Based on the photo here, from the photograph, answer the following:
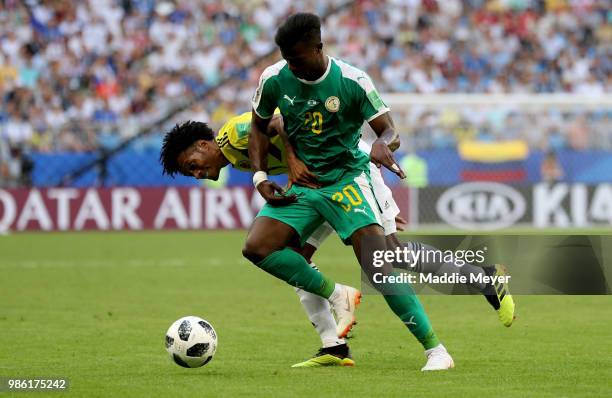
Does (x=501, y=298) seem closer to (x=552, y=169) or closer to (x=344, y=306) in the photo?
(x=344, y=306)

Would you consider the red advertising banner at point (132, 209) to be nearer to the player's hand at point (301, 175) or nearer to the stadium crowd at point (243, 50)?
the stadium crowd at point (243, 50)

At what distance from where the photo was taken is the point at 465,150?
23.4 meters

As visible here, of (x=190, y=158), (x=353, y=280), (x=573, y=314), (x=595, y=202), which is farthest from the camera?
(x=595, y=202)

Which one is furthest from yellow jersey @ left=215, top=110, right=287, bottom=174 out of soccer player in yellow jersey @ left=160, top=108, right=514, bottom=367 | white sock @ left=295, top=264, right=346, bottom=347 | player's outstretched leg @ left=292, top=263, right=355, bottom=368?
white sock @ left=295, top=264, right=346, bottom=347

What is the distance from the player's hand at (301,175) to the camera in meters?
7.86

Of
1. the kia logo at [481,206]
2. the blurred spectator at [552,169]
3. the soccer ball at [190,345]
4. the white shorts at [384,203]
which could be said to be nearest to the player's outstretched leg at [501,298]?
the white shorts at [384,203]

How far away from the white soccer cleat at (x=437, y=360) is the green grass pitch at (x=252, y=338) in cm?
9

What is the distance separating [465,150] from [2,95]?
365 inches

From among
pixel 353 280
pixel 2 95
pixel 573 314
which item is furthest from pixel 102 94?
pixel 573 314

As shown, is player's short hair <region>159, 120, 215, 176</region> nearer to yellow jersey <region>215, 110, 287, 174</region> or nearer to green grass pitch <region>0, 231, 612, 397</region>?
yellow jersey <region>215, 110, 287, 174</region>

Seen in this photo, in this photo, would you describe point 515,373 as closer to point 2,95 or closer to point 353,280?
point 353,280

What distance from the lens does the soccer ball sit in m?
7.72

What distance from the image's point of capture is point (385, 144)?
729cm

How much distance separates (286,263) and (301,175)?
59cm
